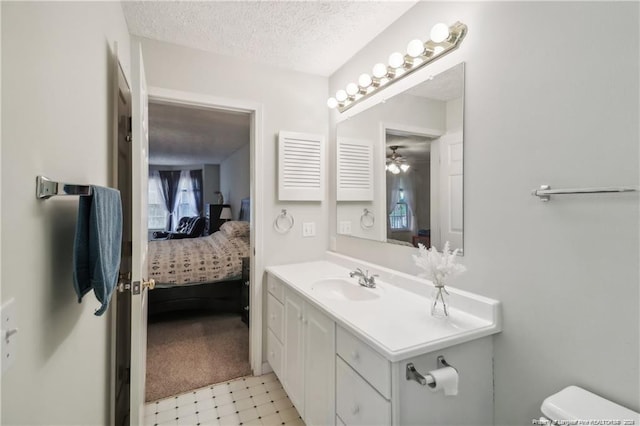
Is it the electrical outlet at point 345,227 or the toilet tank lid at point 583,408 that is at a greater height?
the electrical outlet at point 345,227

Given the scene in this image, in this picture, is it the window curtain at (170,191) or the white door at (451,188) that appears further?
the window curtain at (170,191)

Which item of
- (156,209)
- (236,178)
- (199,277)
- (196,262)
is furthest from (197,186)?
(199,277)

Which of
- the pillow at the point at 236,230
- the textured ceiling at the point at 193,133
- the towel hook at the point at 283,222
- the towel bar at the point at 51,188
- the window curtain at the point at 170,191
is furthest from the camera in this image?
the window curtain at the point at 170,191

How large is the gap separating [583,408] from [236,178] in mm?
6038

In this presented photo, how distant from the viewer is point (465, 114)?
4.54 feet

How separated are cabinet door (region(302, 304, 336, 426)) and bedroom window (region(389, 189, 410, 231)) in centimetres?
71

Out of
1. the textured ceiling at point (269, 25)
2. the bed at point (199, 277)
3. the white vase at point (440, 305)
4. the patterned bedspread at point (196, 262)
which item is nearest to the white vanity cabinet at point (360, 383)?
the white vase at point (440, 305)

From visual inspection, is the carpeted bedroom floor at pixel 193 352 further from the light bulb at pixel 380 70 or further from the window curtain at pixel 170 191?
the window curtain at pixel 170 191

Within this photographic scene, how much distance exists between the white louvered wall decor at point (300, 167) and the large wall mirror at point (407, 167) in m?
0.17

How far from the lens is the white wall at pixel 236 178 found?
559 cm

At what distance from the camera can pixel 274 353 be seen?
2102 millimetres

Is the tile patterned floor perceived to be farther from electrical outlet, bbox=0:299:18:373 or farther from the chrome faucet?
electrical outlet, bbox=0:299:18:373

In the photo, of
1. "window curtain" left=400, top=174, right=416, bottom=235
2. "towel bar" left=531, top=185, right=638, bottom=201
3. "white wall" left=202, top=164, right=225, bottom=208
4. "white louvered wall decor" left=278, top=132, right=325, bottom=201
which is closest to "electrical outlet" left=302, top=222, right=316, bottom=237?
"white louvered wall decor" left=278, top=132, right=325, bottom=201

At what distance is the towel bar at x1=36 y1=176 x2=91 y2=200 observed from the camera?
2.26 feet
